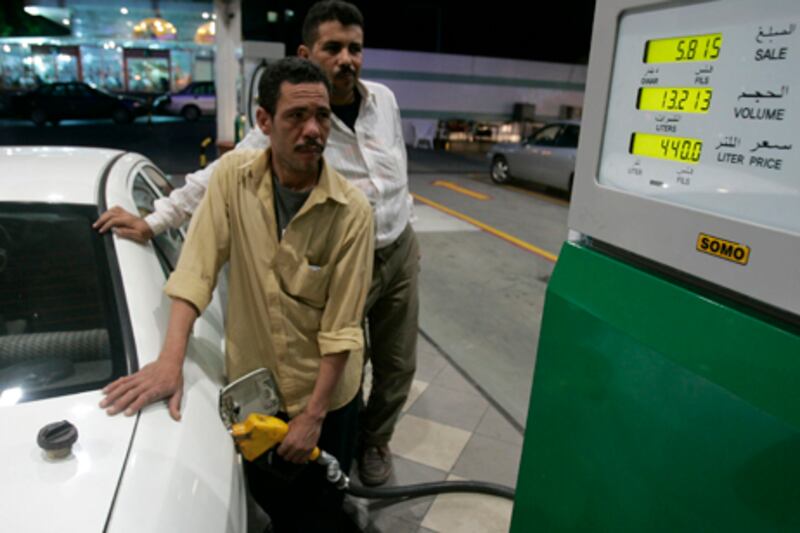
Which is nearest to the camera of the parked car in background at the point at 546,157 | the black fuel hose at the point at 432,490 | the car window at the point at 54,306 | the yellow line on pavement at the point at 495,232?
the car window at the point at 54,306

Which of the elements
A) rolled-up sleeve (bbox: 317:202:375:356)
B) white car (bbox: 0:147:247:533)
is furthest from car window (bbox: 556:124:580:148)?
rolled-up sleeve (bbox: 317:202:375:356)

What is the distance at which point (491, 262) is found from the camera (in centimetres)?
633

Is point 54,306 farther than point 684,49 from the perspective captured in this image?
Yes

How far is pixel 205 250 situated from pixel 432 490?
150cm

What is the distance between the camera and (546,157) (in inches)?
410

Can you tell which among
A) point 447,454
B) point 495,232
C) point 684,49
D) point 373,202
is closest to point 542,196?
point 495,232

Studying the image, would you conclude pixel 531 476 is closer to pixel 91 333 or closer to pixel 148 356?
pixel 148 356

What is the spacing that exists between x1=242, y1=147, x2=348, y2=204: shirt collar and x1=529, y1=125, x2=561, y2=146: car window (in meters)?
9.40

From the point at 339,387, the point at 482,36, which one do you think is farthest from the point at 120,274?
the point at 482,36

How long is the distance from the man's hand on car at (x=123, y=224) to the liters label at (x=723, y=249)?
1.61m

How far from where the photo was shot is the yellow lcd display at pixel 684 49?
3.36 feet

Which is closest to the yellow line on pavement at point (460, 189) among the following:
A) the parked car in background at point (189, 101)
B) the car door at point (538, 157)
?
the car door at point (538, 157)

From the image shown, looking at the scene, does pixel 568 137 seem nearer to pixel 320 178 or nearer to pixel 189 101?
pixel 320 178

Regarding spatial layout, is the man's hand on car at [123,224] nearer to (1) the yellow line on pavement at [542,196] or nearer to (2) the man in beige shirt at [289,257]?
(2) the man in beige shirt at [289,257]
